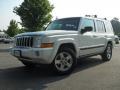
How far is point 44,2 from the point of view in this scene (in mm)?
27250

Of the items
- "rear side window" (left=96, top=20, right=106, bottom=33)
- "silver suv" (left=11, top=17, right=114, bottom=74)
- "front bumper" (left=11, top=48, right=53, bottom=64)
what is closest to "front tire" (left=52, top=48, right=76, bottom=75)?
"silver suv" (left=11, top=17, right=114, bottom=74)

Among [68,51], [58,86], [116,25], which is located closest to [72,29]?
[68,51]

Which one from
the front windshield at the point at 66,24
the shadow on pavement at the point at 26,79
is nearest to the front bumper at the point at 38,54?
the shadow on pavement at the point at 26,79

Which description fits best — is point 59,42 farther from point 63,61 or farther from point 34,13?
point 34,13

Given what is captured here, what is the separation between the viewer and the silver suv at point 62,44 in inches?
237

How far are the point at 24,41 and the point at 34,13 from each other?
1979 cm

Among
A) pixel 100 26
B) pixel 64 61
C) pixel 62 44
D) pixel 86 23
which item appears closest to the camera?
pixel 62 44

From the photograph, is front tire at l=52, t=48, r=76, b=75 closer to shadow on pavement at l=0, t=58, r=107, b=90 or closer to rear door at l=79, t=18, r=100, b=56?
shadow on pavement at l=0, t=58, r=107, b=90

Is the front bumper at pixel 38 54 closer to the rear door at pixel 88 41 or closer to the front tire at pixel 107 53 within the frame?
the rear door at pixel 88 41

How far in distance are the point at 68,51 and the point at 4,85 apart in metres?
2.28

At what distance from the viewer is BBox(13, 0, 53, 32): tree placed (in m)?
25.7

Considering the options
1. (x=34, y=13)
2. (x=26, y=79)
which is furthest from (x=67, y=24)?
(x=34, y=13)

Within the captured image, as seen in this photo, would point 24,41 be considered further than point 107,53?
No

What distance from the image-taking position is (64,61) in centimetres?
662
